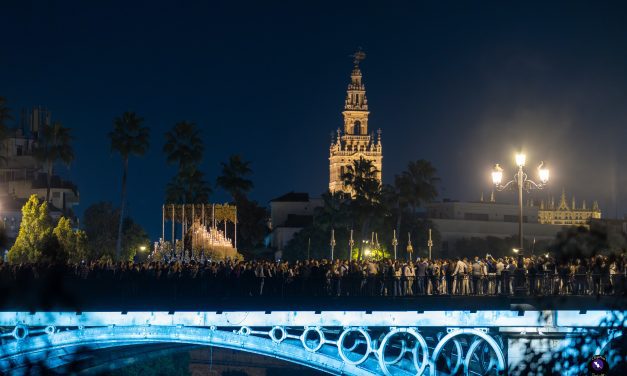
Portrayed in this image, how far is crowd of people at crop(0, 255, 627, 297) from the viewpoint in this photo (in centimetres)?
4241

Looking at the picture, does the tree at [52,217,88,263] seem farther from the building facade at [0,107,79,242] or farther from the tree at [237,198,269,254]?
the tree at [237,198,269,254]

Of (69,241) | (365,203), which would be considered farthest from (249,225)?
(69,241)

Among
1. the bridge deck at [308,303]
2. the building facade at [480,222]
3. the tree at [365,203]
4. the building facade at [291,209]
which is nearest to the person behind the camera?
the bridge deck at [308,303]

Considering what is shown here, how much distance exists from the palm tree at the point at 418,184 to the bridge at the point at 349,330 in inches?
3284

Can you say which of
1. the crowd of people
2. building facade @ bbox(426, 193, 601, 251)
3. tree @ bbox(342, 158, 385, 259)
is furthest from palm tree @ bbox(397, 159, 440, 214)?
the crowd of people

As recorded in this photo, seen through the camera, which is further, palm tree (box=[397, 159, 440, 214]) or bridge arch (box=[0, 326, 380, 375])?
palm tree (box=[397, 159, 440, 214])

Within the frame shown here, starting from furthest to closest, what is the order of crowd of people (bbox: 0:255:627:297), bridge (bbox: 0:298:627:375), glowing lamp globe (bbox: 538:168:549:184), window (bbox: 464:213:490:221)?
1. window (bbox: 464:213:490:221)
2. glowing lamp globe (bbox: 538:168:549:184)
3. crowd of people (bbox: 0:255:627:297)
4. bridge (bbox: 0:298:627:375)

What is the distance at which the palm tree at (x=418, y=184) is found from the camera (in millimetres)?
130875

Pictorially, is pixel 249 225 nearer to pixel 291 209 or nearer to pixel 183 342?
pixel 291 209

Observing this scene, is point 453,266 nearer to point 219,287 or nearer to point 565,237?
point 565,237

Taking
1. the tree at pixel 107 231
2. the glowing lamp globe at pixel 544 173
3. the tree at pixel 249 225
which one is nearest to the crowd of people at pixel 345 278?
the glowing lamp globe at pixel 544 173

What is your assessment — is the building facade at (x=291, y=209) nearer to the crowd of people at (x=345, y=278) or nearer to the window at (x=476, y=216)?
the window at (x=476, y=216)

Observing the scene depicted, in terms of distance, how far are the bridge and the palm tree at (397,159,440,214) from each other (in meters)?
83.4

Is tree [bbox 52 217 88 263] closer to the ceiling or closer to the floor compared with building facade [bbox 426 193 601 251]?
closer to the floor
